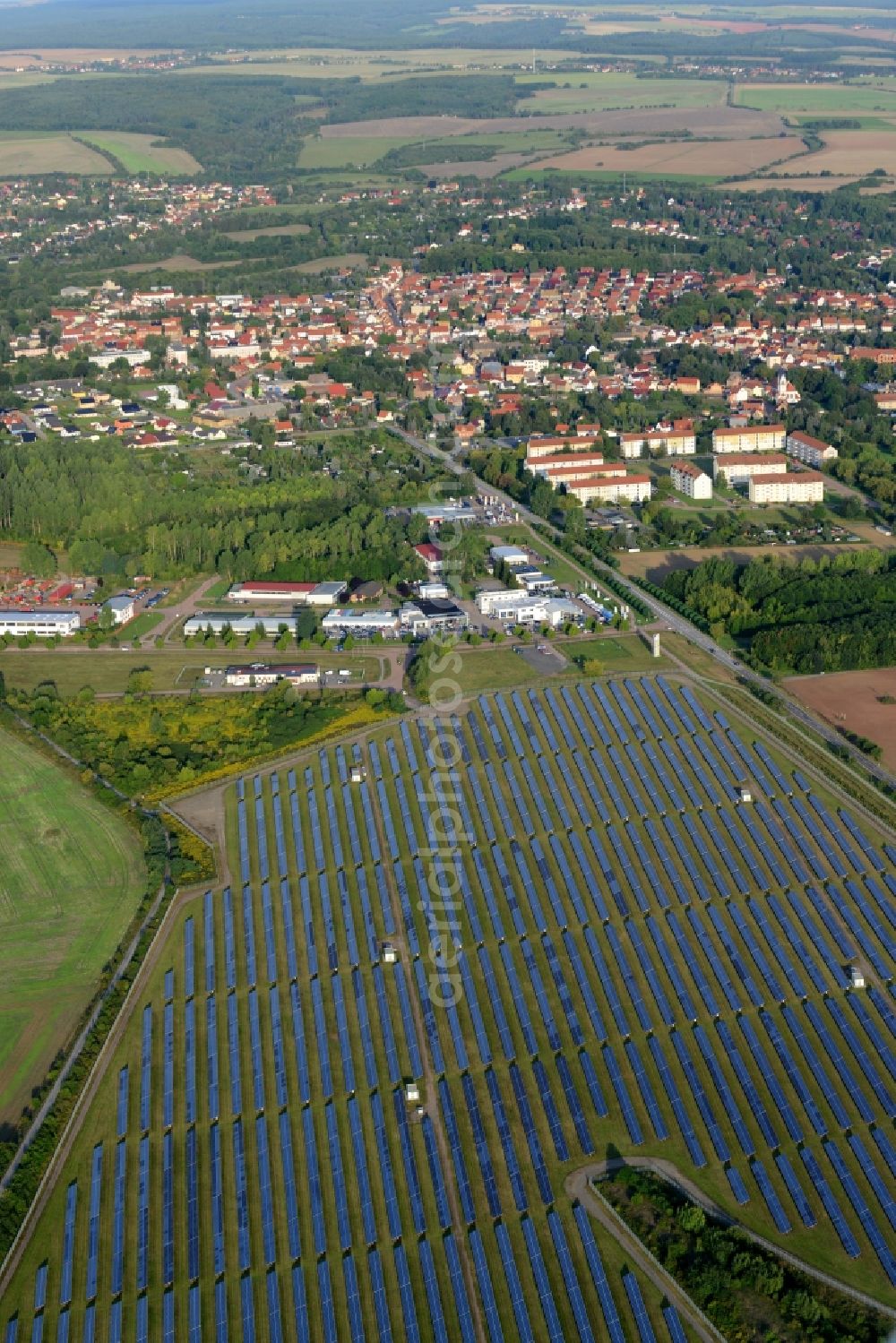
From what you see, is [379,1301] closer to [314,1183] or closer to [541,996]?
[314,1183]

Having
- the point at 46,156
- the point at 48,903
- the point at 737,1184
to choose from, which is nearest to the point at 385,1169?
the point at 737,1184

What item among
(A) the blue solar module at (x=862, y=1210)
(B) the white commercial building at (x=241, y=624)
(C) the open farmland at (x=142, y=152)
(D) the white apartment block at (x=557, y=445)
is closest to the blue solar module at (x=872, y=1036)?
(A) the blue solar module at (x=862, y=1210)

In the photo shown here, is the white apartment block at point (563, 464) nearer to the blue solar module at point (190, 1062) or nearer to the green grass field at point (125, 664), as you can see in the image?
the green grass field at point (125, 664)

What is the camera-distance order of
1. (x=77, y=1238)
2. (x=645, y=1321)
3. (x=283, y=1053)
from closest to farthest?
1. (x=645, y=1321)
2. (x=77, y=1238)
3. (x=283, y=1053)

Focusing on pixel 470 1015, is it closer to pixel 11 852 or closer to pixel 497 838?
pixel 497 838

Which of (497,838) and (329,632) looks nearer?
(497,838)

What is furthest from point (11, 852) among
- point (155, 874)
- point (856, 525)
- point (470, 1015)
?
point (856, 525)
